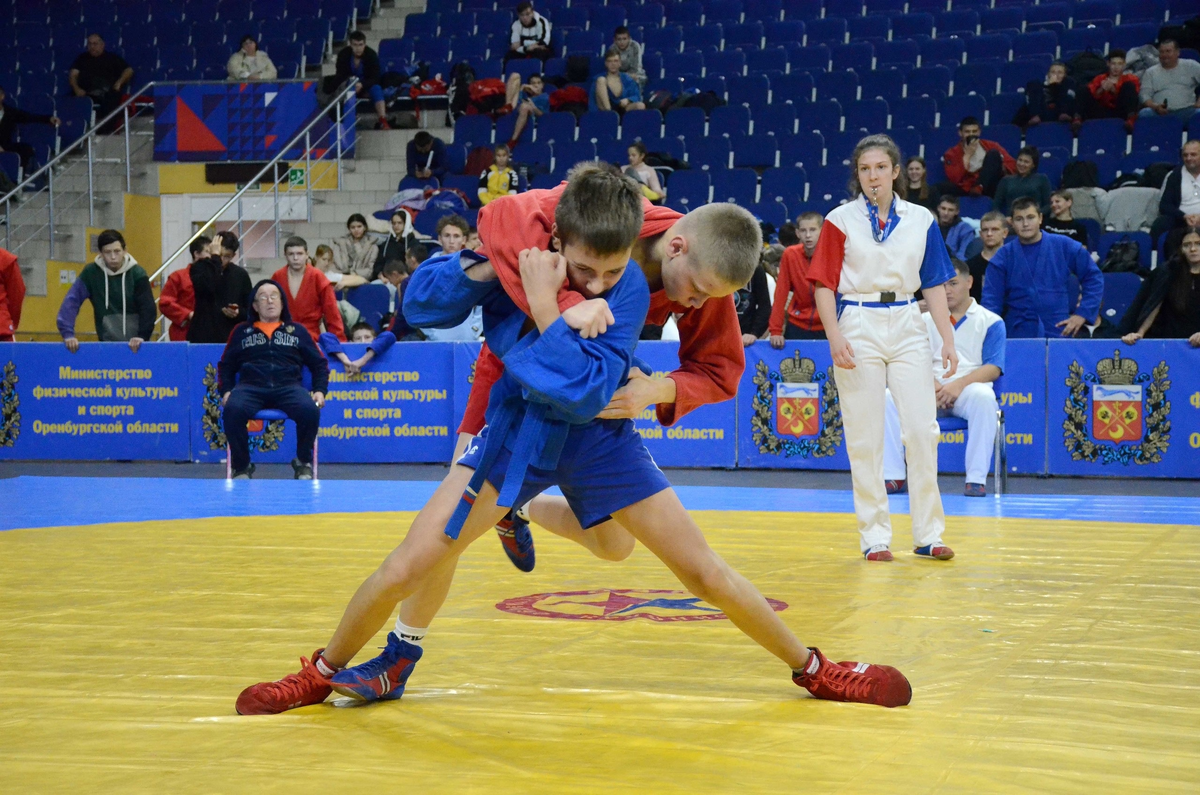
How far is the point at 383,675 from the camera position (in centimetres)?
241

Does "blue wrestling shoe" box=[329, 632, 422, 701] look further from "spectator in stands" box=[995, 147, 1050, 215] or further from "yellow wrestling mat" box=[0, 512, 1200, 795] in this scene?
"spectator in stands" box=[995, 147, 1050, 215]

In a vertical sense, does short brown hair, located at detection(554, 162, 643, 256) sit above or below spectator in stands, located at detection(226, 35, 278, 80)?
below

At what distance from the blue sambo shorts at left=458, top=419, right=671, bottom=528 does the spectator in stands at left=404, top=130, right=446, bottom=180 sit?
33.5 ft

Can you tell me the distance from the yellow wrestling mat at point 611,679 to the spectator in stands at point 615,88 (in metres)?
8.53

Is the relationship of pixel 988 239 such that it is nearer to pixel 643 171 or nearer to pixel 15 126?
pixel 643 171

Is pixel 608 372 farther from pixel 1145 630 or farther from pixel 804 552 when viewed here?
pixel 804 552

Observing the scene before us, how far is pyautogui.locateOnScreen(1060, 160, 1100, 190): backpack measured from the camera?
31.5 feet

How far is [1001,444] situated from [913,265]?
8.65 ft

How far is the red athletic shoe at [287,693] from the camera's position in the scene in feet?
7.55

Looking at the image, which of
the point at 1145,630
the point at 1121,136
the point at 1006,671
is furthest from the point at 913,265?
the point at 1121,136

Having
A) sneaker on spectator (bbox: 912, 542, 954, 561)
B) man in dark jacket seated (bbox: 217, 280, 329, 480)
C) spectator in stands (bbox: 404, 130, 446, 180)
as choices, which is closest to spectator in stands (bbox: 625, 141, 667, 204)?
spectator in stands (bbox: 404, 130, 446, 180)

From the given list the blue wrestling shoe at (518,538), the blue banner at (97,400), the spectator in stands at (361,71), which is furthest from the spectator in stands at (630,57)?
the blue wrestling shoe at (518,538)

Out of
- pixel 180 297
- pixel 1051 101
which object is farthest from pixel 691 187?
pixel 180 297

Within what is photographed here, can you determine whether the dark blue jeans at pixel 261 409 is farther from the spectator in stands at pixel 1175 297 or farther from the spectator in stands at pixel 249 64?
the spectator in stands at pixel 249 64
